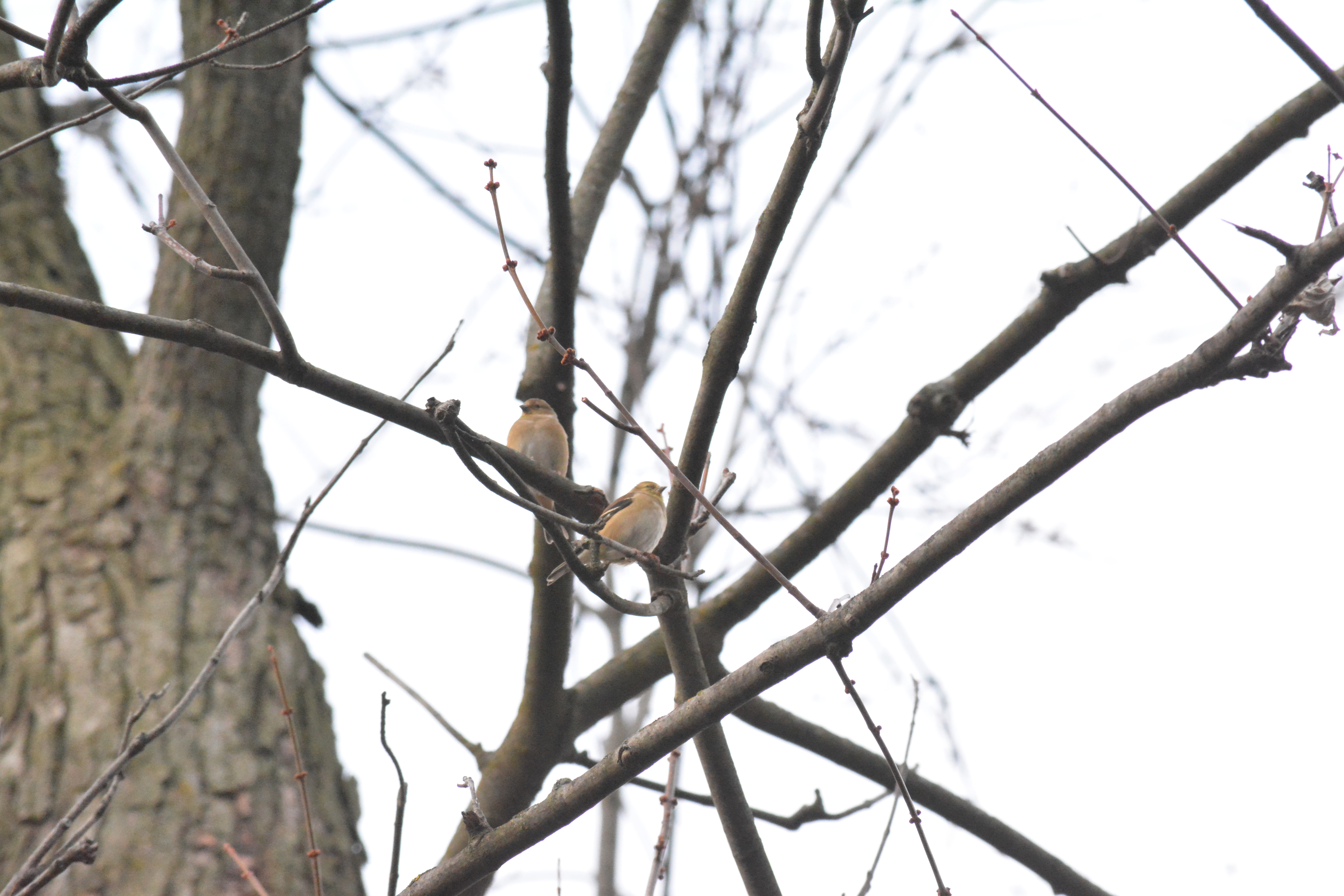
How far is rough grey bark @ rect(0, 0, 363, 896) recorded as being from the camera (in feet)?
8.36

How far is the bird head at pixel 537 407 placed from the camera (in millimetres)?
2650

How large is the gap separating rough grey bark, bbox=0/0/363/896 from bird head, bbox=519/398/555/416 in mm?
875

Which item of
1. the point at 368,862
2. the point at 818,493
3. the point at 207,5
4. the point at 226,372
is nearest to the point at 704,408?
the point at 368,862

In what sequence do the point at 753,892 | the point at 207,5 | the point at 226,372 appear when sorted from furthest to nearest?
the point at 207,5
the point at 226,372
the point at 753,892

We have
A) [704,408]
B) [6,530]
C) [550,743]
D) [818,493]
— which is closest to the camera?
[704,408]

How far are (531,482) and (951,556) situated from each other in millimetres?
743

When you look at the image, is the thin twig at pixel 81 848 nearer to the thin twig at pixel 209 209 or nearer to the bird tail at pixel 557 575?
the thin twig at pixel 209 209

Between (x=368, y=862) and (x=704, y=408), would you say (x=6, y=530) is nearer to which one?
(x=368, y=862)

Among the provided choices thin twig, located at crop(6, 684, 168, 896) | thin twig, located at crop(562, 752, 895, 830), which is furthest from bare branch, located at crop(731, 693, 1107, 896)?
thin twig, located at crop(6, 684, 168, 896)

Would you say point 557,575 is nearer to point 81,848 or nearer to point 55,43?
point 81,848

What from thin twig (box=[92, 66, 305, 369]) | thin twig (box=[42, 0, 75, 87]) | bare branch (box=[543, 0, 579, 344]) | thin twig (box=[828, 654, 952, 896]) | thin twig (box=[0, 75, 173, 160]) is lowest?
thin twig (box=[828, 654, 952, 896])

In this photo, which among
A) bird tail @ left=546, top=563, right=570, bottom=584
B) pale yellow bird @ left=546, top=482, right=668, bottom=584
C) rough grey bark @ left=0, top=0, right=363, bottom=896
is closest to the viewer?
bird tail @ left=546, top=563, right=570, bottom=584

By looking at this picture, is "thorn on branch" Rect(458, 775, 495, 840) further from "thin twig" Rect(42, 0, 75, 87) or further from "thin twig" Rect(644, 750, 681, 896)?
"thin twig" Rect(42, 0, 75, 87)

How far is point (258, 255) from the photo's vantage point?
3.52 metres
